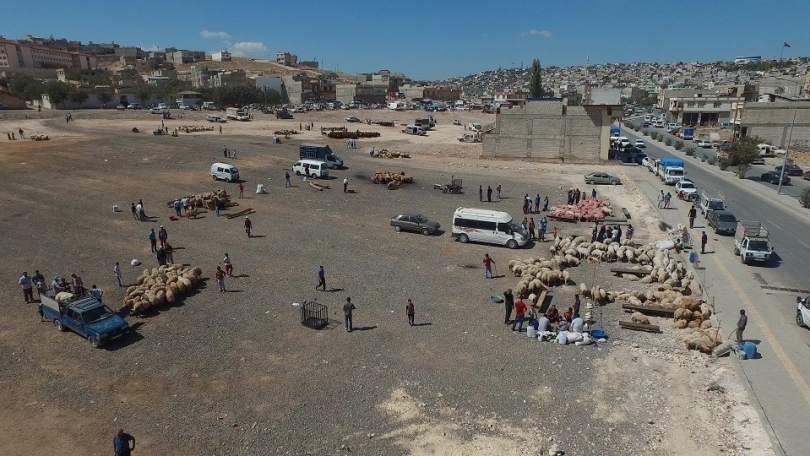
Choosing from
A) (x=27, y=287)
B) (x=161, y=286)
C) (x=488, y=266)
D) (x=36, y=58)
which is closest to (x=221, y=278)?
(x=161, y=286)

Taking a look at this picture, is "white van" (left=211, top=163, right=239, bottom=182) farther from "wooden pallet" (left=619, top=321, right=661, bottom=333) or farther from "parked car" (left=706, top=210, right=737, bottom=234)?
"parked car" (left=706, top=210, right=737, bottom=234)

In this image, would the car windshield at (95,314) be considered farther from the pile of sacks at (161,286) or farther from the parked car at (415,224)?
the parked car at (415,224)

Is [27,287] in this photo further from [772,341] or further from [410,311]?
[772,341]

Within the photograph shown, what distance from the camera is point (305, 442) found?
Answer: 1183cm

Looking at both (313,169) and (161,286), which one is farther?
(313,169)

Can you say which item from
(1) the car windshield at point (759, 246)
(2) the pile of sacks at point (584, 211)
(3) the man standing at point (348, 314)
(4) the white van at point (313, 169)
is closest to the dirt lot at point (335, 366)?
(3) the man standing at point (348, 314)

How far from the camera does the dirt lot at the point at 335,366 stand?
1201 cm

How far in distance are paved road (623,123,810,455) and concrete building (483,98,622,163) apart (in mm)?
18757

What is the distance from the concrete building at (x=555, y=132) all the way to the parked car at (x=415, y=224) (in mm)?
32017

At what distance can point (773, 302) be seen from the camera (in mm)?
18969

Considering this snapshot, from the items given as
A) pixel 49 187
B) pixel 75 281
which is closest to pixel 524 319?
pixel 75 281

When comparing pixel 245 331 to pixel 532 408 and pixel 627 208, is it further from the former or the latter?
pixel 627 208

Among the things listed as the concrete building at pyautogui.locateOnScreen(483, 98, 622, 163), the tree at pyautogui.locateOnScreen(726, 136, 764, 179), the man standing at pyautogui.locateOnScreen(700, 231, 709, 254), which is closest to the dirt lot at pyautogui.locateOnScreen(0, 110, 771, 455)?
the man standing at pyautogui.locateOnScreen(700, 231, 709, 254)

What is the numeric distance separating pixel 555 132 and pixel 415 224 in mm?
34082
